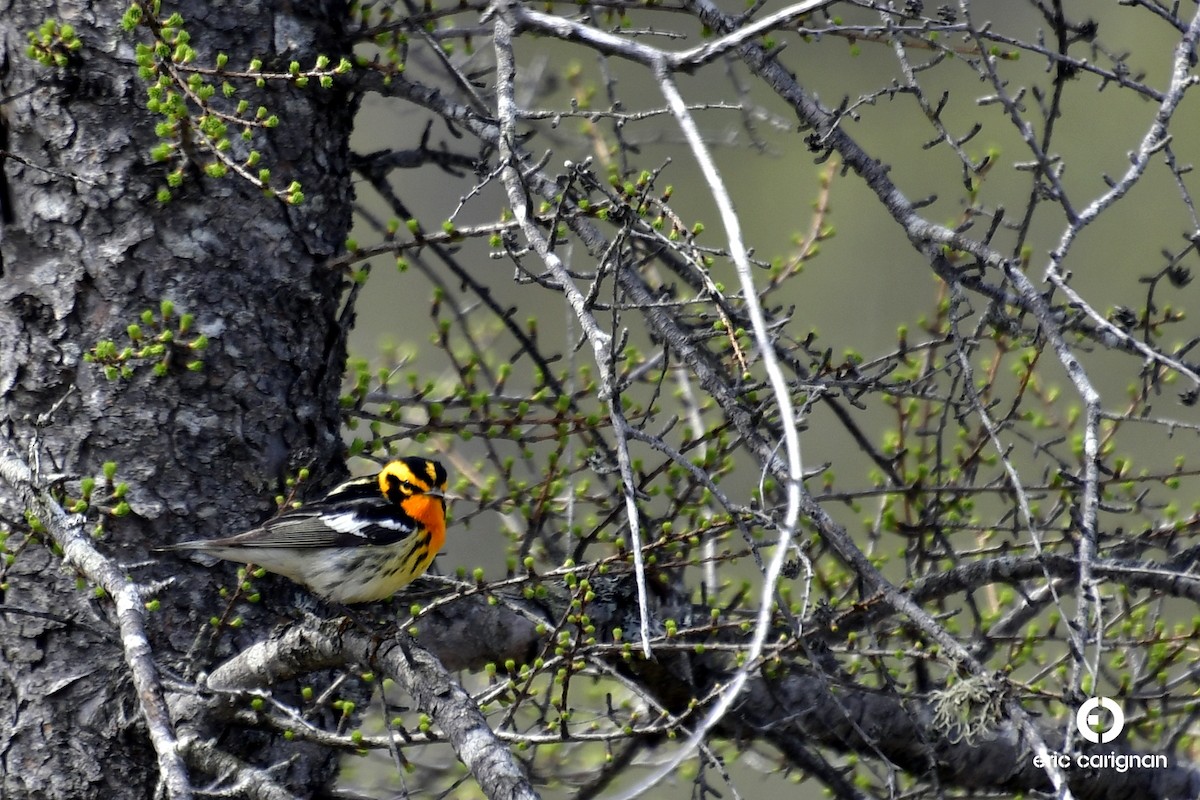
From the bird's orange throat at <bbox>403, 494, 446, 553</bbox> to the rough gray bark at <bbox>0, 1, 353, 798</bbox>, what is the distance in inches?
23.1

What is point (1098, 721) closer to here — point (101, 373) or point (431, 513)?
point (431, 513)

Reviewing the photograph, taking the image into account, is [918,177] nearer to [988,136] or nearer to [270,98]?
[988,136]

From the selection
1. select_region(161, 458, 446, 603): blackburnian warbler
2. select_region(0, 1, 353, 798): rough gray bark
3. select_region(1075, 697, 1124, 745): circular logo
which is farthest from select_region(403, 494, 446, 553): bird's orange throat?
select_region(1075, 697, 1124, 745): circular logo

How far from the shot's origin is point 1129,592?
381cm

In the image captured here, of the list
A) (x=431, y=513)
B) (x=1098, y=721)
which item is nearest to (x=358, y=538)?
(x=431, y=513)

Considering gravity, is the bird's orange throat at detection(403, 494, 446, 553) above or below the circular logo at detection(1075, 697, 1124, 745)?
above

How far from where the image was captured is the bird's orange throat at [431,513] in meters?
3.85

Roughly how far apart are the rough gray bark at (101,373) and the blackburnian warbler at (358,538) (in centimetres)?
16

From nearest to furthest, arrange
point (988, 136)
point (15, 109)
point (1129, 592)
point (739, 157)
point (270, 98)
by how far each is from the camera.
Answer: point (15, 109) → point (270, 98) → point (1129, 592) → point (988, 136) → point (739, 157)

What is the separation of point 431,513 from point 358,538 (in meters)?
0.35

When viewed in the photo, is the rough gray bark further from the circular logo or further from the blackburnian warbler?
the circular logo

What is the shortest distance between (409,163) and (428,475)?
105 cm

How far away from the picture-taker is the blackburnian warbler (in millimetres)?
3238

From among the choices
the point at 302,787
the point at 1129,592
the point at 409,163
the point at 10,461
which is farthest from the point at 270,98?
the point at 1129,592
